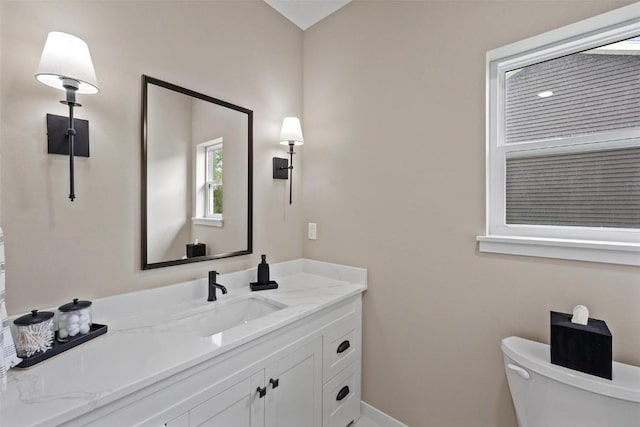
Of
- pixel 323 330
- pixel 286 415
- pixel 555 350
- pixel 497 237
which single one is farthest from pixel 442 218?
pixel 286 415

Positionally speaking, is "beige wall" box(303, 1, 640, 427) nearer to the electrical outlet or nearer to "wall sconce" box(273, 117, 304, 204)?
the electrical outlet

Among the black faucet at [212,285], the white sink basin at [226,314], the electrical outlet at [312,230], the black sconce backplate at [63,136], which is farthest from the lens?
the electrical outlet at [312,230]

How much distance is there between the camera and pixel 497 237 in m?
1.32

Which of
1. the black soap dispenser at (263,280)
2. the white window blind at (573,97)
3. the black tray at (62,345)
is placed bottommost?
the black tray at (62,345)

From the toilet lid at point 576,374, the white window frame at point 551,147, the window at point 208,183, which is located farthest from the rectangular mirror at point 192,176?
the toilet lid at point 576,374

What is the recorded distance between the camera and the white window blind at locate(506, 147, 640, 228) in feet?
3.64

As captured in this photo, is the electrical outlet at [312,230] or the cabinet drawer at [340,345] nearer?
the cabinet drawer at [340,345]

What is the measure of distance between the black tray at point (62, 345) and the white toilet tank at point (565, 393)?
161cm

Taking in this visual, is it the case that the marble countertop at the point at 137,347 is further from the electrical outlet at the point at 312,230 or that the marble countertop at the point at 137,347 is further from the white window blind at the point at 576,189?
the white window blind at the point at 576,189

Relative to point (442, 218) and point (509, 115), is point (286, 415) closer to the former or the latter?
point (442, 218)

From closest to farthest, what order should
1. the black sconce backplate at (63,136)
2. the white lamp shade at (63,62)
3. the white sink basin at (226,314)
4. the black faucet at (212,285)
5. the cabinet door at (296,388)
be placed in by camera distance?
the white lamp shade at (63,62) < the black sconce backplate at (63,136) < the cabinet door at (296,388) < the white sink basin at (226,314) < the black faucet at (212,285)

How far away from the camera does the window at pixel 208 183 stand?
5.11 ft

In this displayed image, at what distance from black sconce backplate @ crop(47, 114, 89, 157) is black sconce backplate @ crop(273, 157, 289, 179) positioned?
105 cm

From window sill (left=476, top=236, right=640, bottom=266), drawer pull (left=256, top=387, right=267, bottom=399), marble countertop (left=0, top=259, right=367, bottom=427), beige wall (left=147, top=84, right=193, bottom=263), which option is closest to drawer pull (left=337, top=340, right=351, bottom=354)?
marble countertop (left=0, top=259, right=367, bottom=427)
